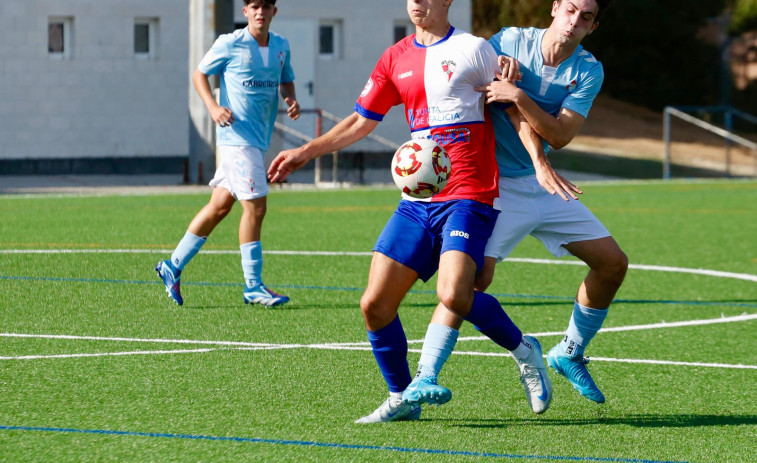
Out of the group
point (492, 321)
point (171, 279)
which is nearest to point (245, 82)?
point (171, 279)

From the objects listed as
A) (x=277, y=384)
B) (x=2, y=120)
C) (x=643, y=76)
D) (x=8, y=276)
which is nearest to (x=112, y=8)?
(x=2, y=120)

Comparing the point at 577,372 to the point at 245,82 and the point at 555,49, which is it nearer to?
the point at 555,49

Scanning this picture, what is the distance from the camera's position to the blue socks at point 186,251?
9.30m

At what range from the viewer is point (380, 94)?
607 cm

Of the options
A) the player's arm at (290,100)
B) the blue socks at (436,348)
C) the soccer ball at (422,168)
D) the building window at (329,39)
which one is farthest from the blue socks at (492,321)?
the building window at (329,39)

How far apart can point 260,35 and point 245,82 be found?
0.36 metres

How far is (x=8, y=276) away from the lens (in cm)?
1052

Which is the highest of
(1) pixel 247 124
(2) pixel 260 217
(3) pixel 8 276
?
(1) pixel 247 124

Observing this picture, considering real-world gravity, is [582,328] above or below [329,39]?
below

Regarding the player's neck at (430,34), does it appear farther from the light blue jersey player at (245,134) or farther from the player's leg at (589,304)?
the light blue jersey player at (245,134)

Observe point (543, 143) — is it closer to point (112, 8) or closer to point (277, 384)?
point (277, 384)

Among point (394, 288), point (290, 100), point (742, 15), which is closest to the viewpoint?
point (394, 288)

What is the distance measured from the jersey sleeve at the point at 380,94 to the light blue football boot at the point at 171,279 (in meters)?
3.43

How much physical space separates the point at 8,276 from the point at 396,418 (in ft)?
Result: 18.9
